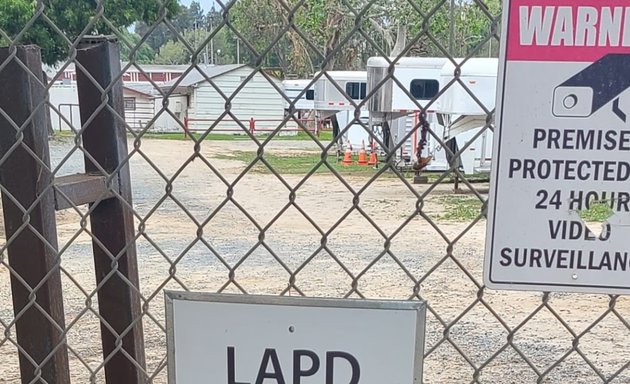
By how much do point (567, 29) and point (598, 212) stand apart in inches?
14.8

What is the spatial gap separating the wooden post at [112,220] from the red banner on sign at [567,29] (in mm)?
1083

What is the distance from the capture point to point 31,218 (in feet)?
6.04

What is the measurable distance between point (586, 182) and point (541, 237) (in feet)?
0.46

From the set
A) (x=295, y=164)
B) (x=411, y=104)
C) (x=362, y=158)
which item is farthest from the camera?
(x=295, y=164)

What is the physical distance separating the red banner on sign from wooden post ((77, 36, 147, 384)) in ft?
3.55

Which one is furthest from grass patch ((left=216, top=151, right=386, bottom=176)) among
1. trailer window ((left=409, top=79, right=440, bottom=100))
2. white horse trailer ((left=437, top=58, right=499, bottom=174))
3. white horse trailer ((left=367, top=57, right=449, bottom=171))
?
white horse trailer ((left=437, top=58, right=499, bottom=174))

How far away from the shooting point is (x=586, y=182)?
1.32m

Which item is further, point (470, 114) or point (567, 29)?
point (470, 114)

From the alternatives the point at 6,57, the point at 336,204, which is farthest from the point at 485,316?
the point at 336,204

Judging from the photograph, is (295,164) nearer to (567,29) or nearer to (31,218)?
(31,218)

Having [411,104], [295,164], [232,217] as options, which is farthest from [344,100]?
[232,217]

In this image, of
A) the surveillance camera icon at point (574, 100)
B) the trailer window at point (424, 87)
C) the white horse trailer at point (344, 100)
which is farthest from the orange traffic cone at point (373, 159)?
the surveillance camera icon at point (574, 100)

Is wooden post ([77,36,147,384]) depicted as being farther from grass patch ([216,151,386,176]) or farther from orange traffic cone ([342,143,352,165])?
orange traffic cone ([342,143,352,165])

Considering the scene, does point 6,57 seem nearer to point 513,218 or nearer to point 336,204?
point 513,218
